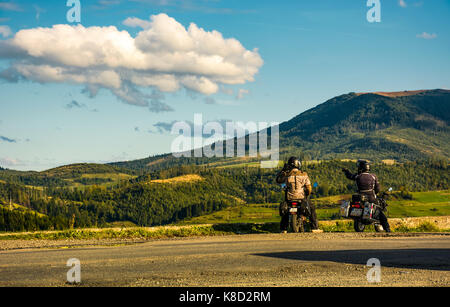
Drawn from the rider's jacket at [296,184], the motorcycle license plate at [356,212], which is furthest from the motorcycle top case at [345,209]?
the rider's jacket at [296,184]

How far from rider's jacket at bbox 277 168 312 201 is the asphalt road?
122 inches

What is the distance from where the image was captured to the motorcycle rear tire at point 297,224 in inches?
824

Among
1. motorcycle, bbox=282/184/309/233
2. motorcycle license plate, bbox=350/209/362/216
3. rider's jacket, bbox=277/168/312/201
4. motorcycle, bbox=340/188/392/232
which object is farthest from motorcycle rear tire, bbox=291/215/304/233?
motorcycle license plate, bbox=350/209/362/216

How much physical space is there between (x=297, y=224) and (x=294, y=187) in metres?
1.50

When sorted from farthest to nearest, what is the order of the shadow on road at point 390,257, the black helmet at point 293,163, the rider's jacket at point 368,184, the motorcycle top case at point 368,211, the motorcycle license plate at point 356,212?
the rider's jacket at point 368,184 < the motorcycle license plate at point 356,212 < the black helmet at point 293,163 < the motorcycle top case at point 368,211 < the shadow on road at point 390,257

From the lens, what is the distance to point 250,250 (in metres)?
15.2

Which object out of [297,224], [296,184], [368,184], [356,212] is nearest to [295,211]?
[297,224]

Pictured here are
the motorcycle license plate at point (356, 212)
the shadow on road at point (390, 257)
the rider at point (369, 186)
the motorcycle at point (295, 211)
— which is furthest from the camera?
the rider at point (369, 186)

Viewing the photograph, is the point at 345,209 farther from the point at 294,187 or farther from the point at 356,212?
the point at 294,187

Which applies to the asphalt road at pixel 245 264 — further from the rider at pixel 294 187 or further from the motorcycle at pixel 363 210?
the motorcycle at pixel 363 210

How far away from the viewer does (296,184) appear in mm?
21375

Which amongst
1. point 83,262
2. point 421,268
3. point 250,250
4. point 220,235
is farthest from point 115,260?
point 220,235

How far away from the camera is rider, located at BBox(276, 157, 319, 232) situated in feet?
69.2
